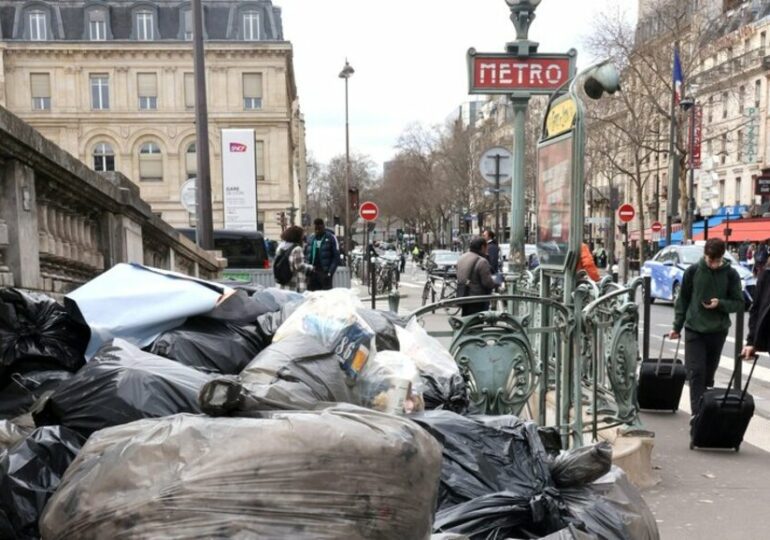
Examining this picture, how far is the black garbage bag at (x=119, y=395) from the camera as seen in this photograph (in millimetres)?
2400

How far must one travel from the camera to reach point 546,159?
5.24m

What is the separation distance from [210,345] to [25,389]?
0.81 metres

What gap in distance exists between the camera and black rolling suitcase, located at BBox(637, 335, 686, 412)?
20.4 ft

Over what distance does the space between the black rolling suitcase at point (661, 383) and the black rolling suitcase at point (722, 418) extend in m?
0.99

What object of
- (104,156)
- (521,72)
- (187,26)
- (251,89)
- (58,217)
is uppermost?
(187,26)

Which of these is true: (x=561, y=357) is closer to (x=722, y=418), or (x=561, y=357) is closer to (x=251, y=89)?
(x=722, y=418)

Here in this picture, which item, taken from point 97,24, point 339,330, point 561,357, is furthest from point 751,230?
point 97,24

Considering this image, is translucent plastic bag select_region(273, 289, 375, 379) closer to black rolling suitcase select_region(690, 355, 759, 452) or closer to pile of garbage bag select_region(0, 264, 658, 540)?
pile of garbage bag select_region(0, 264, 658, 540)

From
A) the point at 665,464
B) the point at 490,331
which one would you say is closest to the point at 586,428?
the point at 665,464

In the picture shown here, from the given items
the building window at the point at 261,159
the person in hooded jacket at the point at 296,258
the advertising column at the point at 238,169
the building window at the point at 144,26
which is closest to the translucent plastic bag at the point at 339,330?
the person in hooded jacket at the point at 296,258

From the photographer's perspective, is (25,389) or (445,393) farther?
(445,393)

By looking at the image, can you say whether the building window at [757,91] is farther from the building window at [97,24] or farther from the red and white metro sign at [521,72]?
the red and white metro sign at [521,72]

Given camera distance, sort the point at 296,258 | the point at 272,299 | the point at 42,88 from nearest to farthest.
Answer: the point at 272,299 < the point at 296,258 < the point at 42,88

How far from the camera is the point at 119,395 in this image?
243cm
